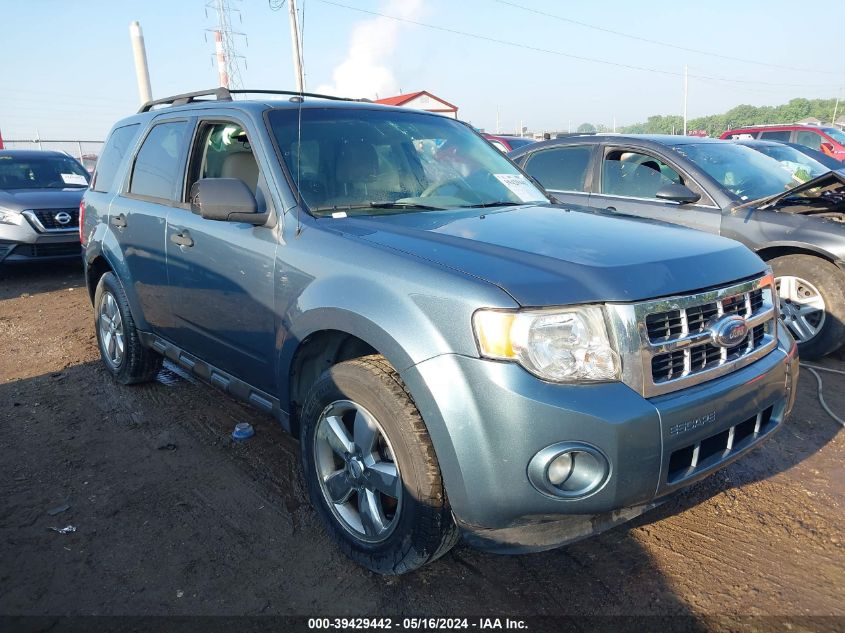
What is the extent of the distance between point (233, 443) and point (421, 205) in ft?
5.91

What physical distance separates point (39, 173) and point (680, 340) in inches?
400

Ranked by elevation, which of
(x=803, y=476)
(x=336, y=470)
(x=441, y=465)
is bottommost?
(x=803, y=476)

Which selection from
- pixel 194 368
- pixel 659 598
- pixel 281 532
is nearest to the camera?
pixel 659 598

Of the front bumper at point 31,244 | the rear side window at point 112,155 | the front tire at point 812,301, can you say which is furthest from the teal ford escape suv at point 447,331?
the front bumper at point 31,244

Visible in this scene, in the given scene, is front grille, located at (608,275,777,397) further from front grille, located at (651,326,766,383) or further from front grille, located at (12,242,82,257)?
front grille, located at (12,242,82,257)

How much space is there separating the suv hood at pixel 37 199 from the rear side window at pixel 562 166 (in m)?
6.31

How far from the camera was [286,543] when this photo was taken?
8.90ft

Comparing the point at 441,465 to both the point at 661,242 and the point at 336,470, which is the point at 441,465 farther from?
the point at 661,242

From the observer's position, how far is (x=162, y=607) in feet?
7.68

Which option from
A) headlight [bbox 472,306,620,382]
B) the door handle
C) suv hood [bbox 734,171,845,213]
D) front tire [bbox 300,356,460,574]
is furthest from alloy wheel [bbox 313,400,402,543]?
suv hood [bbox 734,171,845,213]

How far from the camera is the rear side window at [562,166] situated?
5988mm

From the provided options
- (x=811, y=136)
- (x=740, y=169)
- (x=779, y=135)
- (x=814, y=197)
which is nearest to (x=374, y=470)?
(x=814, y=197)

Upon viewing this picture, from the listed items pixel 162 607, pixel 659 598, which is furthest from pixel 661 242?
pixel 162 607

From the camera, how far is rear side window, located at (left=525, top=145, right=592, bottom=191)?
5.99 meters
